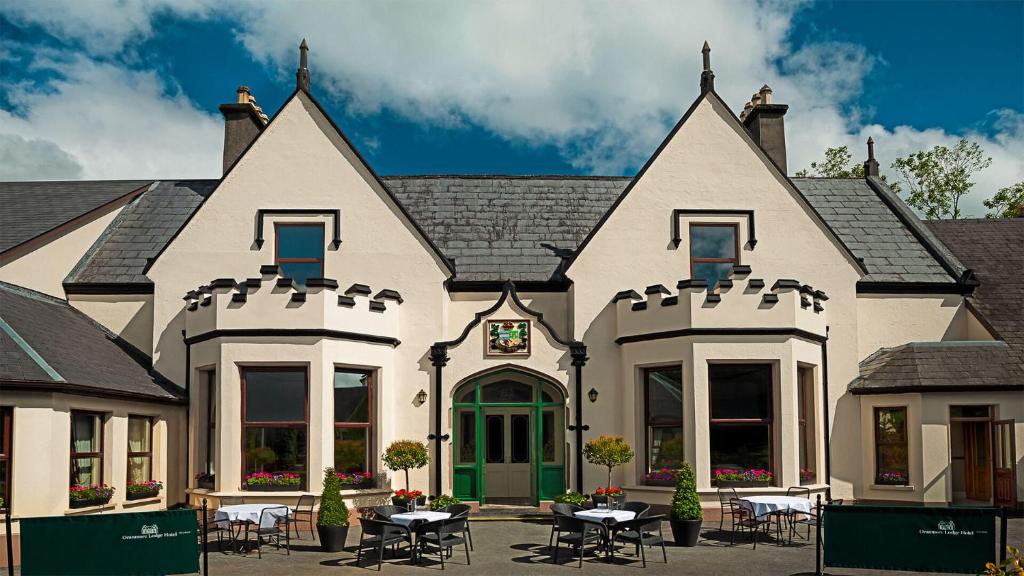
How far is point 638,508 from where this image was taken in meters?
14.6

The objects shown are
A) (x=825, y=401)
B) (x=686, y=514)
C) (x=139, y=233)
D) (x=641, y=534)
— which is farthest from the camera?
(x=139, y=233)

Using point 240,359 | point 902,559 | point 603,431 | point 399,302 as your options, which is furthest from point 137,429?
point 902,559

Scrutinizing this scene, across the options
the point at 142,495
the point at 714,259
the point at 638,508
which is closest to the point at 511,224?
the point at 714,259

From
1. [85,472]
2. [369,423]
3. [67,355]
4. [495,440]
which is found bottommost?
[85,472]

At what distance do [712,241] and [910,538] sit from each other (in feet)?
29.9

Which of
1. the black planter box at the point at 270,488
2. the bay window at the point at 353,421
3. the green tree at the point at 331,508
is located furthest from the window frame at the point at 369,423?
the green tree at the point at 331,508

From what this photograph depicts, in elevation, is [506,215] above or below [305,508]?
above

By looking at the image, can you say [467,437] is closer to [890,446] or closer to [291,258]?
[291,258]

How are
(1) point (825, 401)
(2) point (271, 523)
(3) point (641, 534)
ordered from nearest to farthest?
(3) point (641, 534)
(2) point (271, 523)
(1) point (825, 401)

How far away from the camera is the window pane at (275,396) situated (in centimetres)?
1712

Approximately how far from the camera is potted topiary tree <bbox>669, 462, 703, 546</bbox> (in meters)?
14.6

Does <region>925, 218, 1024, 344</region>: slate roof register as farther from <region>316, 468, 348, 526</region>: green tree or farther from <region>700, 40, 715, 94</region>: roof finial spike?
<region>316, 468, 348, 526</region>: green tree

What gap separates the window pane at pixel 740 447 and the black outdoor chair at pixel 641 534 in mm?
4191

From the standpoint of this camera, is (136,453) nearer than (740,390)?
Yes
